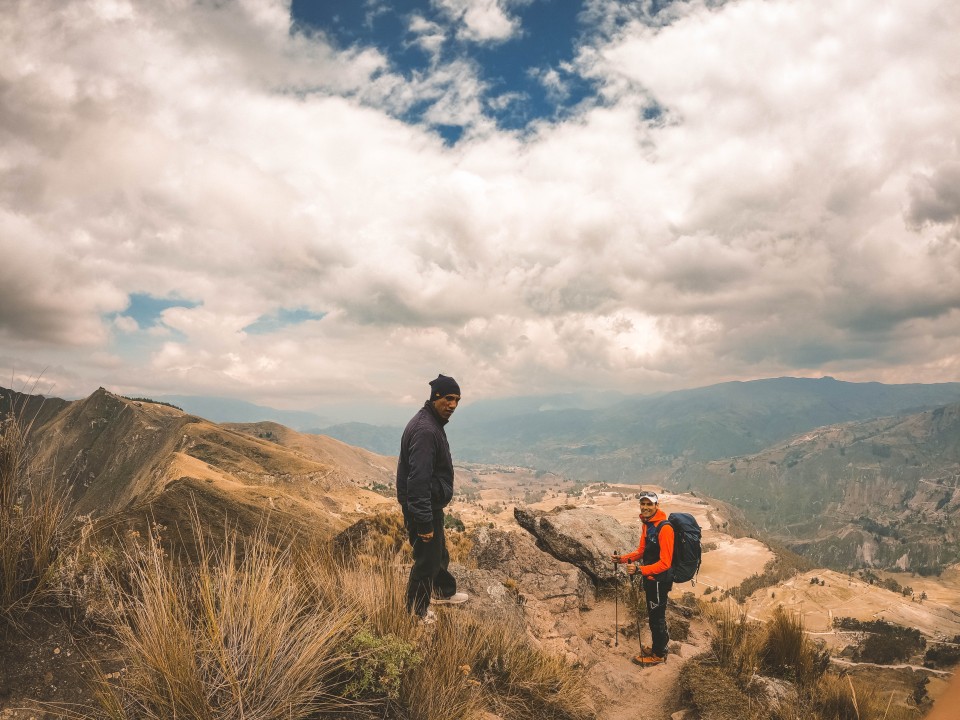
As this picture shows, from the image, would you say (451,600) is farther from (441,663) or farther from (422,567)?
(441,663)

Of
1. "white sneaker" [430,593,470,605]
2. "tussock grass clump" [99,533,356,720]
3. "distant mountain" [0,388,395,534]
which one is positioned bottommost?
"distant mountain" [0,388,395,534]

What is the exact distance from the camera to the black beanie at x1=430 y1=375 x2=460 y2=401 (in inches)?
252

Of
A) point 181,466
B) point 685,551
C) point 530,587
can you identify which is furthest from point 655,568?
point 181,466

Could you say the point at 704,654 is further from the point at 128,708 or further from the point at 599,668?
the point at 128,708

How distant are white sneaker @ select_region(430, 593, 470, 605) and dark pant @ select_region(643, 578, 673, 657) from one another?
315 centimetres

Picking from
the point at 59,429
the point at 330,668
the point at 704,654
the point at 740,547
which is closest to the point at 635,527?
the point at 704,654

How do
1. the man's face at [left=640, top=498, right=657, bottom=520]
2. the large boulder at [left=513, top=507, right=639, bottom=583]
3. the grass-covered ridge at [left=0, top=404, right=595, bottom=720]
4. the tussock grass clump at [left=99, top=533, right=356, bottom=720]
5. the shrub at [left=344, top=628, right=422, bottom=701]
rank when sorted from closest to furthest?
the tussock grass clump at [left=99, top=533, right=356, bottom=720]
the grass-covered ridge at [left=0, top=404, right=595, bottom=720]
the shrub at [left=344, top=628, right=422, bottom=701]
the man's face at [left=640, top=498, right=657, bottom=520]
the large boulder at [left=513, top=507, right=639, bottom=583]

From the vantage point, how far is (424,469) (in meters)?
5.80

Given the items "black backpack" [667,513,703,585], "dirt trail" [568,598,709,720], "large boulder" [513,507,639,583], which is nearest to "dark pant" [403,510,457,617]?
"dirt trail" [568,598,709,720]

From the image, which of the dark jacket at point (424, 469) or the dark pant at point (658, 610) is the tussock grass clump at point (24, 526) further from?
the dark pant at point (658, 610)

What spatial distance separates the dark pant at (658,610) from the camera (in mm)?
7801

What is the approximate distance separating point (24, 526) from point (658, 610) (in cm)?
846

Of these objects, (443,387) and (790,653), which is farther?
(790,653)

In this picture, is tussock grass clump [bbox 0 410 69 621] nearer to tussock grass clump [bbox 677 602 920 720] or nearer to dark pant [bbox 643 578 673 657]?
tussock grass clump [bbox 677 602 920 720]
